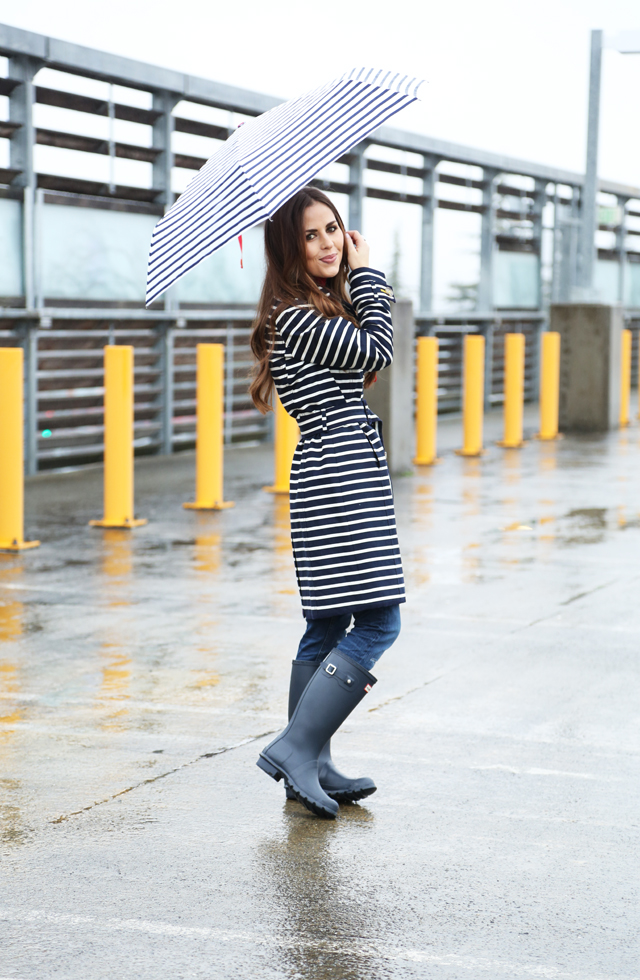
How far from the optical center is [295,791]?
4.02 m

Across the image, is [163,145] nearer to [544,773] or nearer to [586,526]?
[586,526]

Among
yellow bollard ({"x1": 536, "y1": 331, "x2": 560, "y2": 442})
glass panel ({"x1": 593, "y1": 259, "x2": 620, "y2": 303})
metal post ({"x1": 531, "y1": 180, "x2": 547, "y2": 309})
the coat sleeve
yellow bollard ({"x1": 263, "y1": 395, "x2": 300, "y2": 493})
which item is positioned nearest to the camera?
the coat sleeve

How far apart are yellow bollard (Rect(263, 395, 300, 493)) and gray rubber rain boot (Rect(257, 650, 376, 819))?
7199 mm

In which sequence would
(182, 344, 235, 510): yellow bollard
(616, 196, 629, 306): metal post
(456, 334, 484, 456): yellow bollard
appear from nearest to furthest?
1. (182, 344, 235, 510): yellow bollard
2. (456, 334, 484, 456): yellow bollard
3. (616, 196, 629, 306): metal post

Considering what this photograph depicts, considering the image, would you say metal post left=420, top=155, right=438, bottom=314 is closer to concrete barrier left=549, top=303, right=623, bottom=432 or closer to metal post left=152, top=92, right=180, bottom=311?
concrete barrier left=549, top=303, right=623, bottom=432

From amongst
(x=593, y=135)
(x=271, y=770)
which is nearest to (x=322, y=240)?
(x=271, y=770)

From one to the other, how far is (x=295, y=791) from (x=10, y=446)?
17.0 ft

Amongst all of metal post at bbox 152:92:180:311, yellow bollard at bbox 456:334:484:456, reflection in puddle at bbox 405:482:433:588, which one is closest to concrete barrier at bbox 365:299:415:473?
reflection in puddle at bbox 405:482:433:588

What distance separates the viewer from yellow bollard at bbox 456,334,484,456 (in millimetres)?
15078

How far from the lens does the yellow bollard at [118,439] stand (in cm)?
968

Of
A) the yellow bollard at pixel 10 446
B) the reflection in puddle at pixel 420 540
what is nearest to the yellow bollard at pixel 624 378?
the reflection in puddle at pixel 420 540

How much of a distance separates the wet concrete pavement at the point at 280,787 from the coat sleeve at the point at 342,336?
1.32 metres

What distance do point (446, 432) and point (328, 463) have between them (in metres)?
14.9

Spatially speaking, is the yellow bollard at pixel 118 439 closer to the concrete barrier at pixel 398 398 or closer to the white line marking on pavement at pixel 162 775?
the concrete barrier at pixel 398 398
